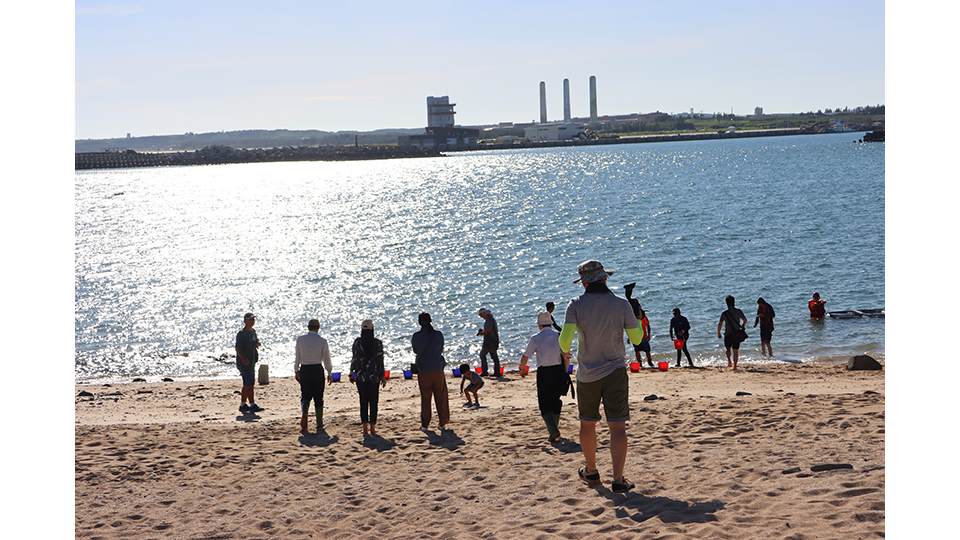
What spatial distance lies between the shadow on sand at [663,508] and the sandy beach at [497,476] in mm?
17

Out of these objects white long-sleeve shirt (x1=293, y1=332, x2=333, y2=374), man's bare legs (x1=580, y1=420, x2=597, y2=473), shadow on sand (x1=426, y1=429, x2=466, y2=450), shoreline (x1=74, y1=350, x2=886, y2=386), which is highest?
white long-sleeve shirt (x1=293, y1=332, x2=333, y2=374)

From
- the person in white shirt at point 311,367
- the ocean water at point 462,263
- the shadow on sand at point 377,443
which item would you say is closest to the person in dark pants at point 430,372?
the shadow on sand at point 377,443

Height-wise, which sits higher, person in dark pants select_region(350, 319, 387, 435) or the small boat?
person in dark pants select_region(350, 319, 387, 435)

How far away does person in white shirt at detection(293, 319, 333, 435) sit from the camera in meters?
13.7

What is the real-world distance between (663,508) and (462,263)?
4262 cm

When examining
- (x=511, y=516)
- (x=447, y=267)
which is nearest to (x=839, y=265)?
(x=447, y=267)

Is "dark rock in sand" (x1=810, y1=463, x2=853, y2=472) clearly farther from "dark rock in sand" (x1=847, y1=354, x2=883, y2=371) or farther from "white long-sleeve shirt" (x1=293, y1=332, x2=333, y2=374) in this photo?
"dark rock in sand" (x1=847, y1=354, x2=883, y2=371)

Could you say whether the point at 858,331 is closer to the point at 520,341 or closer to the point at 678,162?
the point at 520,341

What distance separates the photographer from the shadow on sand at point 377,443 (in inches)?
485

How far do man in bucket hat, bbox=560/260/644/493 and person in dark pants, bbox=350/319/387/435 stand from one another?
182 inches

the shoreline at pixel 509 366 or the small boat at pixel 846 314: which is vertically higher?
the small boat at pixel 846 314

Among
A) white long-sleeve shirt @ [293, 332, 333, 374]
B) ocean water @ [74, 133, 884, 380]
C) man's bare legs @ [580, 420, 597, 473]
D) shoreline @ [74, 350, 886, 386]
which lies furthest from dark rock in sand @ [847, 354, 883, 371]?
man's bare legs @ [580, 420, 597, 473]

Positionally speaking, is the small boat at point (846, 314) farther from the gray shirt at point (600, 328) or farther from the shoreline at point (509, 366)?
the gray shirt at point (600, 328)

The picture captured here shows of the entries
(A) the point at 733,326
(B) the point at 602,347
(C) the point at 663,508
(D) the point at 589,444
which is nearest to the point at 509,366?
(A) the point at 733,326
